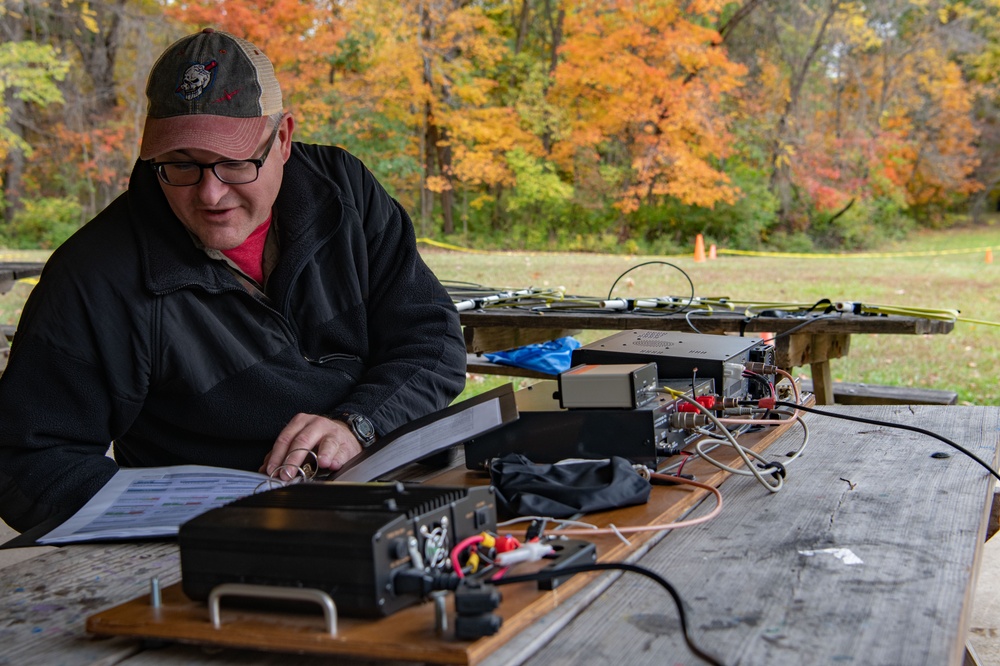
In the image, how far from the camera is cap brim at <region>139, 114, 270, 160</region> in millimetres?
1670

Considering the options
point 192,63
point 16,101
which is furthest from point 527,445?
point 16,101

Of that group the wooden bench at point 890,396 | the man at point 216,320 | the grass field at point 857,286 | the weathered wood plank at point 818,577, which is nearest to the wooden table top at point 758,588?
the weathered wood plank at point 818,577

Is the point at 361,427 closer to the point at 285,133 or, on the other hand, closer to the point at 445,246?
the point at 285,133

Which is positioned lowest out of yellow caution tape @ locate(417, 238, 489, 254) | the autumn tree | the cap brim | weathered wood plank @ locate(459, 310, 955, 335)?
yellow caution tape @ locate(417, 238, 489, 254)

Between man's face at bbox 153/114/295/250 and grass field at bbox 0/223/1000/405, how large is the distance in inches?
174

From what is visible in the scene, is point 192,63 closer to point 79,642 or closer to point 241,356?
point 241,356

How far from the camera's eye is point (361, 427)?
1764mm

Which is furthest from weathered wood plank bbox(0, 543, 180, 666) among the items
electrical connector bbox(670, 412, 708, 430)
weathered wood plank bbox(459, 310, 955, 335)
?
weathered wood plank bbox(459, 310, 955, 335)

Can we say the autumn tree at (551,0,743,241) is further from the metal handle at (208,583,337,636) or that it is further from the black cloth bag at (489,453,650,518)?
the metal handle at (208,583,337,636)

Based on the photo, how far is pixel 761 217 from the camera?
18.7 meters

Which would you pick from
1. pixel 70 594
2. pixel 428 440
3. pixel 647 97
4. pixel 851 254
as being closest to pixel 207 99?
pixel 428 440

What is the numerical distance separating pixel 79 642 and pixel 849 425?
148cm

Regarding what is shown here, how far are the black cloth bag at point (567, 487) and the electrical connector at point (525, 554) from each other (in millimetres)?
210

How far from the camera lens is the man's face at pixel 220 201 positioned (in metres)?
1.72
